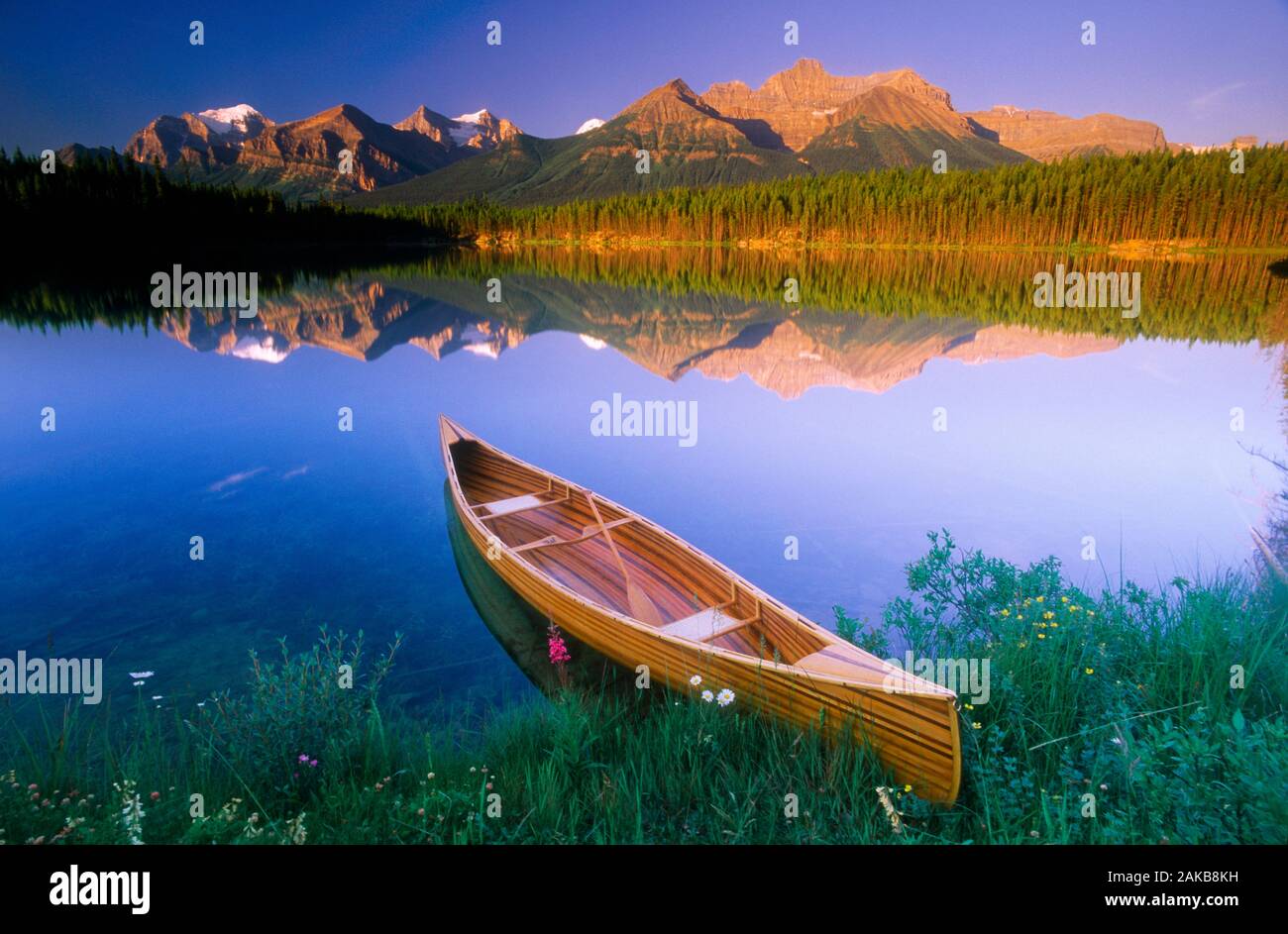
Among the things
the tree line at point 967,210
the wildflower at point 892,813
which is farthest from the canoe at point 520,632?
the tree line at point 967,210

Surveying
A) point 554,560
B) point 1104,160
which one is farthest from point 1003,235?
point 554,560

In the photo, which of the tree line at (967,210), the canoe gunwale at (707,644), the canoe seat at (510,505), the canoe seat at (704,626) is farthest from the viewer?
the tree line at (967,210)

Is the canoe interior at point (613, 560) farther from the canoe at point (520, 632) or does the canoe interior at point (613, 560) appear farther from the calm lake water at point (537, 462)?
the calm lake water at point (537, 462)

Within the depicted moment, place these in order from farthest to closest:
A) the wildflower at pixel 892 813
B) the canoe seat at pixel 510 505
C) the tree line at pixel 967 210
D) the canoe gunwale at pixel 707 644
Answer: the tree line at pixel 967 210
the canoe seat at pixel 510 505
the canoe gunwale at pixel 707 644
the wildflower at pixel 892 813

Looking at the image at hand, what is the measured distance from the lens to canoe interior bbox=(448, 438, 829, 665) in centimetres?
564

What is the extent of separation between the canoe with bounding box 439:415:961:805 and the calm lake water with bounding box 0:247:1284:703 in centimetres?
87

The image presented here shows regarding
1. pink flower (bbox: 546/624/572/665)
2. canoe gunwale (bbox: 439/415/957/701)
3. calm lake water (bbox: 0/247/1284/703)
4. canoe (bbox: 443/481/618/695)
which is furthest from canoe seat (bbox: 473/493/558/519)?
pink flower (bbox: 546/624/572/665)

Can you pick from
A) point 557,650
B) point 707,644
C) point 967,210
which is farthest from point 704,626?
point 967,210

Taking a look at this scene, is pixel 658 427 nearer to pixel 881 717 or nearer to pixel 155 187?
pixel 881 717

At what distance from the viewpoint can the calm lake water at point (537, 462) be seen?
7512mm

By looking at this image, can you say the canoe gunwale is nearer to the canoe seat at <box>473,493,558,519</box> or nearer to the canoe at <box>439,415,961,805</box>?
the canoe at <box>439,415,961,805</box>

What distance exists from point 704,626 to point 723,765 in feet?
5.57

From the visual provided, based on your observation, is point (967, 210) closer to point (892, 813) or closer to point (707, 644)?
point (707, 644)

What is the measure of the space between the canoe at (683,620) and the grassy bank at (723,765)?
221 millimetres
